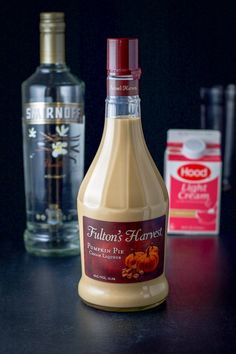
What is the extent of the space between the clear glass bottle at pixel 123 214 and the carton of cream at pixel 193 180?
283 mm

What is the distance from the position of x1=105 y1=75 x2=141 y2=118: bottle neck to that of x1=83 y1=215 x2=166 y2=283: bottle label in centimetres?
14

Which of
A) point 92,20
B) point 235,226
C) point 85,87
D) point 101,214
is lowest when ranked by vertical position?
point 235,226

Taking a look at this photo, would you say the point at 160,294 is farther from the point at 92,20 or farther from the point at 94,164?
the point at 92,20

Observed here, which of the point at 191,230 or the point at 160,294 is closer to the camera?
the point at 160,294

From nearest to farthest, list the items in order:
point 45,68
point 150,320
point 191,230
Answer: point 150,320, point 45,68, point 191,230

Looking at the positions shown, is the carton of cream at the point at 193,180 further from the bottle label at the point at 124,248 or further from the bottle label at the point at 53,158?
the bottle label at the point at 124,248

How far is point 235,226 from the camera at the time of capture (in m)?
1.25

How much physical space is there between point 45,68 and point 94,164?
10.3 inches

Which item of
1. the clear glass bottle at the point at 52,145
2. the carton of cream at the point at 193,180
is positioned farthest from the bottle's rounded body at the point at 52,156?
the carton of cream at the point at 193,180

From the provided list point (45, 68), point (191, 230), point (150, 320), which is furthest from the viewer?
point (191, 230)

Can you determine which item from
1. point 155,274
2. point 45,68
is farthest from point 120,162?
point 45,68

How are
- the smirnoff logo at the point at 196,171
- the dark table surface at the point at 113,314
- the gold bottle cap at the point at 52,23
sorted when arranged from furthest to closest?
1. the smirnoff logo at the point at 196,171
2. the gold bottle cap at the point at 52,23
3. the dark table surface at the point at 113,314

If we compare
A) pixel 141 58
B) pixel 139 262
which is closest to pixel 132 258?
pixel 139 262

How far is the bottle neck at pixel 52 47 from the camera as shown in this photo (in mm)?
1071
